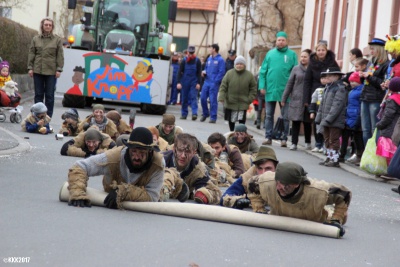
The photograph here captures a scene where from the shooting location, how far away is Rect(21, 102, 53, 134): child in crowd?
19.7m

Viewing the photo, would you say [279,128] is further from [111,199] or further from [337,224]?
[111,199]

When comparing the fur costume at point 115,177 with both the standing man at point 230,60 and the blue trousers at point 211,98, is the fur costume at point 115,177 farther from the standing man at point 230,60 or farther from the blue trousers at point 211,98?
the standing man at point 230,60

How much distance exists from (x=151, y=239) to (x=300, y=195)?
1.80m

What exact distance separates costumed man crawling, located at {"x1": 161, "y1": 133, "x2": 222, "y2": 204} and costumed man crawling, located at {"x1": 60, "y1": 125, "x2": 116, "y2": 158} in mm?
3907

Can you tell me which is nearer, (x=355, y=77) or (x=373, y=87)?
(x=373, y=87)

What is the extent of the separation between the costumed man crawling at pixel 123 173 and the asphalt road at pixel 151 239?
0.16 meters

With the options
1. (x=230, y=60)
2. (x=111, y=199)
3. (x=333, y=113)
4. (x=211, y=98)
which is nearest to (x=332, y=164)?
(x=333, y=113)

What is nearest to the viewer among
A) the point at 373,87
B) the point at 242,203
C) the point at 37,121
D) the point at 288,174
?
the point at 288,174

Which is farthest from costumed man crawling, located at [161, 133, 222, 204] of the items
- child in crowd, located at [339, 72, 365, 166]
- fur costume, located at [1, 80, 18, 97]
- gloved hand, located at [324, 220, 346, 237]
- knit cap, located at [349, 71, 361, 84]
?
fur costume, located at [1, 80, 18, 97]

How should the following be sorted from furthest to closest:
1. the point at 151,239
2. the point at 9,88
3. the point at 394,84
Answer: the point at 9,88
the point at 394,84
the point at 151,239

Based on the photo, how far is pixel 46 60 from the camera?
2148cm

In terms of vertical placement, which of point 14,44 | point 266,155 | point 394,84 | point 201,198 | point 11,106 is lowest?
point 201,198

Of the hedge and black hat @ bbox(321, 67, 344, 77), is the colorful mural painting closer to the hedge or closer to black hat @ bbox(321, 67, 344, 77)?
the hedge

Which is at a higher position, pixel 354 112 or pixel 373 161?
pixel 354 112
